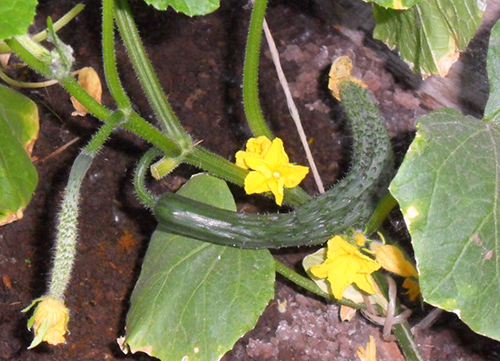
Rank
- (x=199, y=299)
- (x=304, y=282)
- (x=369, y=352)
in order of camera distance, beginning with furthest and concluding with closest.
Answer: (x=369, y=352)
(x=304, y=282)
(x=199, y=299)

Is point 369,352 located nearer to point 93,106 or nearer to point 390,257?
point 390,257

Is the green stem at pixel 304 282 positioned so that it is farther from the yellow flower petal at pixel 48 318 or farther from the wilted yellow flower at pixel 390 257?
the yellow flower petal at pixel 48 318

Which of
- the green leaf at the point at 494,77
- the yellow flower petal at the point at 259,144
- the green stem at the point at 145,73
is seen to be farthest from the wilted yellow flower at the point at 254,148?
the green leaf at the point at 494,77

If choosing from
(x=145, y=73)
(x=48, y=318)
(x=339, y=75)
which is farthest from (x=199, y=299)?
(x=339, y=75)

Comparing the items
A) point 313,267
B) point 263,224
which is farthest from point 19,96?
point 313,267

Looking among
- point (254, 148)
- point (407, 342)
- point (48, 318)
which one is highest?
point (254, 148)

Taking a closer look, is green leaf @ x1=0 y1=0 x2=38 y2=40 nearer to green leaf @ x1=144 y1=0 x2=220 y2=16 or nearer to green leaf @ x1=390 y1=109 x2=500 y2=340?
green leaf @ x1=144 y1=0 x2=220 y2=16

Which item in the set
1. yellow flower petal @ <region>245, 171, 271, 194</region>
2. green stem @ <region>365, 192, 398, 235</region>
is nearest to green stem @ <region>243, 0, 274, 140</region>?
yellow flower petal @ <region>245, 171, 271, 194</region>
